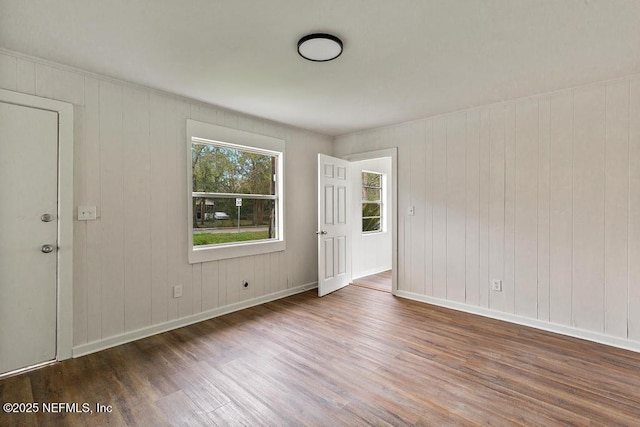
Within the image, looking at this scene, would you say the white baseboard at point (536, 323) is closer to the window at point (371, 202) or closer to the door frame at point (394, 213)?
the door frame at point (394, 213)

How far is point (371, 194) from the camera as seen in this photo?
19.6 feet

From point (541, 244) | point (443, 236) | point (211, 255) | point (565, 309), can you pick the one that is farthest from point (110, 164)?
point (565, 309)

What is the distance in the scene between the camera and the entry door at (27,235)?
228 centimetres

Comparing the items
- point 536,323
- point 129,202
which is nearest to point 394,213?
point 536,323

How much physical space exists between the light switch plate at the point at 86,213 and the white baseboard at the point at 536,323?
3726 mm

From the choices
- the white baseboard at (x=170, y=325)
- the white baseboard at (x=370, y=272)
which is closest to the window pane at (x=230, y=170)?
the white baseboard at (x=170, y=325)

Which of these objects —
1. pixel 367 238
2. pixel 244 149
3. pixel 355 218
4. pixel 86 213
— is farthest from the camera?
pixel 367 238

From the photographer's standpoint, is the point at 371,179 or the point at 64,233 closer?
the point at 64,233

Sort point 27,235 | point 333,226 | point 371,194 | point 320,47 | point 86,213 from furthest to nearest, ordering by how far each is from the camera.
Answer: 1. point 371,194
2. point 333,226
3. point 86,213
4. point 27,235
5. point 320,47

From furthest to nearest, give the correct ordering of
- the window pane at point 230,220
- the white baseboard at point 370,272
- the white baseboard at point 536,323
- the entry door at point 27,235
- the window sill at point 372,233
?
the window sill at point 372,233, the white baseboard at point 370,272, the window pane at point 230,220, the white baseboard at point 536,323, the entry door at point 27,235

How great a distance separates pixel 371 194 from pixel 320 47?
403cm

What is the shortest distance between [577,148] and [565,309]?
1.60 m

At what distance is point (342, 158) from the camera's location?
16.1 ft

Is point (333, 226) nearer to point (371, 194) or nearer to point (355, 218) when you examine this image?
point (355, 218)
